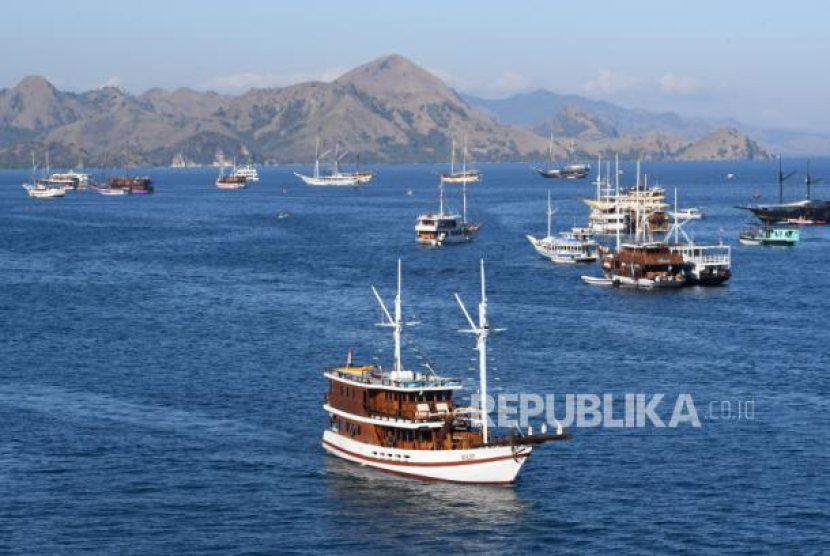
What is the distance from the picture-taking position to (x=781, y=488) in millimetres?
79688

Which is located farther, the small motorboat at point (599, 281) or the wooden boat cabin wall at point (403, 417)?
the small motorboat at point (599, 281)

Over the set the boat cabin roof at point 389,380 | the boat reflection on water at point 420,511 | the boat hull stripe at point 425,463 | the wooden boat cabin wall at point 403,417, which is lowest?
the boat reflection on water at point 420,511

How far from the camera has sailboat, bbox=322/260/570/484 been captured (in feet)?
259

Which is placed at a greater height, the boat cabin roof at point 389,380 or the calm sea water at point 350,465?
the boat cabin roof at point 389,380

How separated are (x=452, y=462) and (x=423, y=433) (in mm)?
2796

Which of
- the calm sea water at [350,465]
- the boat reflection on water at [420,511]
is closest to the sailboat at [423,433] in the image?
the boat reflection on water at [420,511]

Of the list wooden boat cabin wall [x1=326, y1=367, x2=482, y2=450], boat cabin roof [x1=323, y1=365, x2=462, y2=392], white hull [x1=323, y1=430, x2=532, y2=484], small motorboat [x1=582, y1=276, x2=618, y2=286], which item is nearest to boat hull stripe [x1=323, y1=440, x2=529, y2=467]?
white hull [x1=323, y1=430, x2=532, y2=484]

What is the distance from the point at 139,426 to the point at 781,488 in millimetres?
41010

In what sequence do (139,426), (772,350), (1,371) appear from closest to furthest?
(139,426), (1,371), (772,350)

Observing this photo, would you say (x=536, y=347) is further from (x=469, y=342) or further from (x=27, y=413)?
(x=27, y=413)

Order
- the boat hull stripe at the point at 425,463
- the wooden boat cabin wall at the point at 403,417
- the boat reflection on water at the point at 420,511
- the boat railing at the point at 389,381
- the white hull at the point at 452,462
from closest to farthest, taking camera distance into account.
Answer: the boat reflection on water at the point at 420,511 < the boat hull stripe at the point at 425,463 < the white hull at the point at 452,462 < the wooden boat cabin wall at the point at 403,417 < the boat railing at the point at 389,381

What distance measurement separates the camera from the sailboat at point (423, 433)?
78.9 m

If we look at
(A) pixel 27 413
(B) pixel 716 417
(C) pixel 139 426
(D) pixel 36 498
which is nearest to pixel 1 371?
(A) pixel 27 413

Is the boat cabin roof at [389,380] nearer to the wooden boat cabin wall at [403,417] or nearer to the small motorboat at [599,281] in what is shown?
the wooden boat cabin wall at [403,417]
